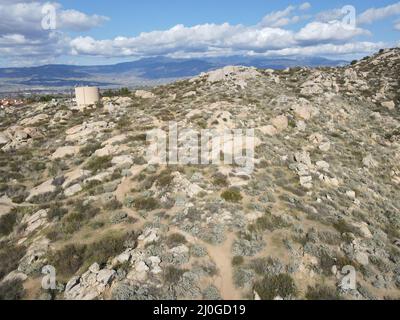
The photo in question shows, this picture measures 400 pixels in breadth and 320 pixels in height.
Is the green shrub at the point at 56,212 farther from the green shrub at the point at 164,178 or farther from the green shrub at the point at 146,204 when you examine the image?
the green shrub at the point at 164,178

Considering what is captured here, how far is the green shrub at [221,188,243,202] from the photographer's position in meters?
23.2

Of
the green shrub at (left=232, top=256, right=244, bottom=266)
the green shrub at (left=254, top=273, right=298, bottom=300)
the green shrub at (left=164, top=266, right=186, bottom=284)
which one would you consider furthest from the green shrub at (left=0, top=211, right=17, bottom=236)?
the green shrub at (left=254, top=273, right=298, bottom=300)

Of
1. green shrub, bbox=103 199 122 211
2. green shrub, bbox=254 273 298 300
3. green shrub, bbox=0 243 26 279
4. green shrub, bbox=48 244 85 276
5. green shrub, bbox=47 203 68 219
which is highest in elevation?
green shrub, bbox=103 199 122 211

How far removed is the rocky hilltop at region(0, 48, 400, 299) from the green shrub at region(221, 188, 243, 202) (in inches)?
4.4

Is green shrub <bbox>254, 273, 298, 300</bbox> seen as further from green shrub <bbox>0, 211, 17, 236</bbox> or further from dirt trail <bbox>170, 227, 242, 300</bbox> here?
green shrub <bbox>0, 211, 17, 236</bbox>

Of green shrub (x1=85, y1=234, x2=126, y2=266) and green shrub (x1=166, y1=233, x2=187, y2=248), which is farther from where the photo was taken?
green shrub (x1=166, y1=233, x2=187, y2=248)

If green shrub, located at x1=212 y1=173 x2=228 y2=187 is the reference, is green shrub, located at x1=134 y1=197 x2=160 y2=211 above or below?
below

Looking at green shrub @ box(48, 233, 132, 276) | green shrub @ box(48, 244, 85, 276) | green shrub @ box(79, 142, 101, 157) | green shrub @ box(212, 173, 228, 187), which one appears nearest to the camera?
green shrub @ box(48, 244, 85, 276)

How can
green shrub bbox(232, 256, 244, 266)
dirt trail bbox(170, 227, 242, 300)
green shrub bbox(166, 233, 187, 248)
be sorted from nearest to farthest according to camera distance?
1. dirt trail bbox(170, 227, 242, 300)
2. green shrub bbox(232, 256, 244, 266)
3. green shrub bbox(166, 233, 187, 248)

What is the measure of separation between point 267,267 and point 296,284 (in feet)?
5.52

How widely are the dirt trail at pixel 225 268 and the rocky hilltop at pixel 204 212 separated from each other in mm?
59

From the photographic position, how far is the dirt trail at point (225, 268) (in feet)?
53.7

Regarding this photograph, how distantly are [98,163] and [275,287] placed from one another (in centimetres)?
2025
